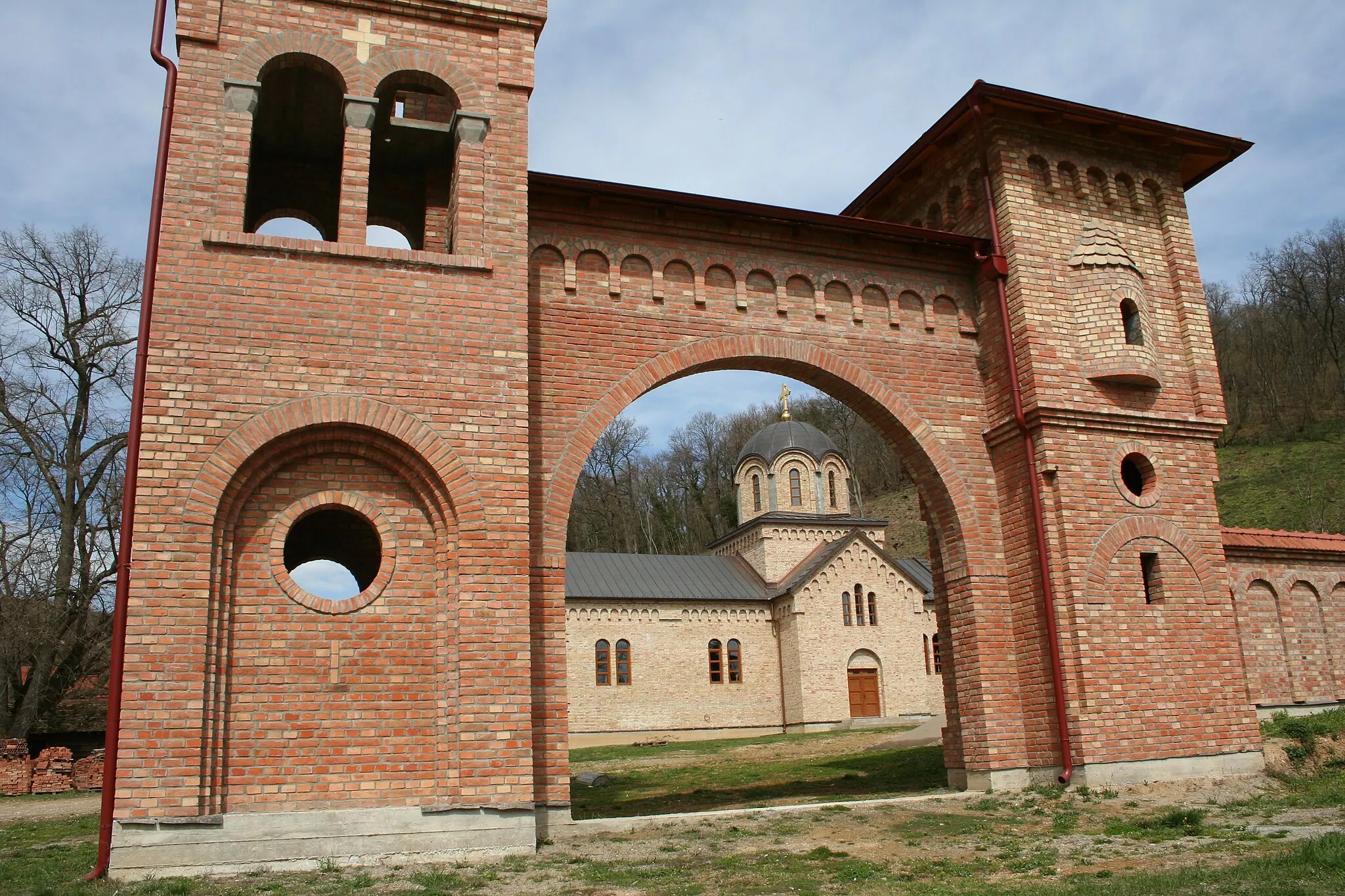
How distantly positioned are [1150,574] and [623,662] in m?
24.5

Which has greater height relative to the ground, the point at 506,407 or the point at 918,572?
the point at 918,572

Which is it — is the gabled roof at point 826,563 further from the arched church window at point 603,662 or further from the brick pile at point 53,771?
the brick pile at point 53,771

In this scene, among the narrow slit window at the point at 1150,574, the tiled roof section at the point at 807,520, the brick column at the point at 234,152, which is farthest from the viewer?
the tiled roof section at the point at 807,520

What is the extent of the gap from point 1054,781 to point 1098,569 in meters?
2.27

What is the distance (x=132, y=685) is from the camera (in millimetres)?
7312

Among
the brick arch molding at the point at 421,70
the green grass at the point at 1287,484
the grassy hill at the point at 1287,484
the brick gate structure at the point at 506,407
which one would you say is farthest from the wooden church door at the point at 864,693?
the brick arch molding at the point at 421,70

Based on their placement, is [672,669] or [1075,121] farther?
[672,669]

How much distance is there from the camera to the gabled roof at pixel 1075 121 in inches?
444

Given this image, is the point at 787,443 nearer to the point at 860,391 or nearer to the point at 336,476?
the point at 860,391

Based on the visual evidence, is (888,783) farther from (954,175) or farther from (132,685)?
(132,685)

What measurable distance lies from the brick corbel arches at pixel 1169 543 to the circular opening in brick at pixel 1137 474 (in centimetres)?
39

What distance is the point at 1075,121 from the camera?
11820mm

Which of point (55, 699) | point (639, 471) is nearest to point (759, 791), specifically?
point (55, 699)

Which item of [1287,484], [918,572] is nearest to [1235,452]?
[1287,484]
